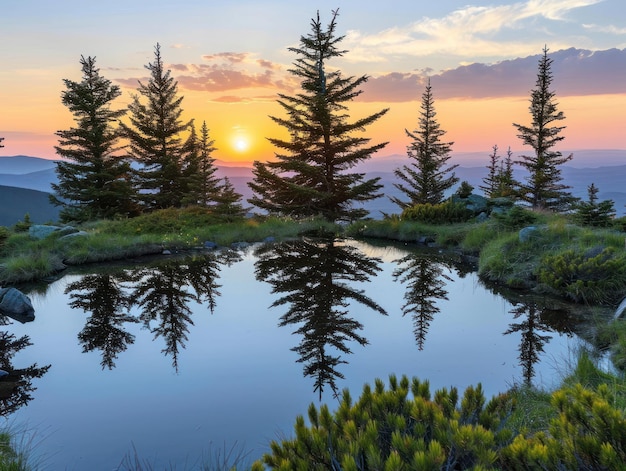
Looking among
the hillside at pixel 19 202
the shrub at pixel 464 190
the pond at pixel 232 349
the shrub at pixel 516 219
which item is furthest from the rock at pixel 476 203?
the hillside at pixel 19 202

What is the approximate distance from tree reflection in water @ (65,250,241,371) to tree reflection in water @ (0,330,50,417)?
0.87 m

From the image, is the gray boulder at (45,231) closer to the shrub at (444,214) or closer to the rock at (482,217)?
the shrub at (444,214)

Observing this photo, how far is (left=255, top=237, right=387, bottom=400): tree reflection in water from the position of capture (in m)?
6.55

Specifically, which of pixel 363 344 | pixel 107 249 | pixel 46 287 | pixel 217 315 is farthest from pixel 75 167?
pixel 363 344

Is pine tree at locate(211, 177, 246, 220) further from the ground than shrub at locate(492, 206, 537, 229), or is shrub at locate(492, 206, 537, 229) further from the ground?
pine tree at locate(211, 177, 246, 220)

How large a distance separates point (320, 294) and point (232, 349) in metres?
3.30

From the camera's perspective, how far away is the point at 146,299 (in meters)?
9.76

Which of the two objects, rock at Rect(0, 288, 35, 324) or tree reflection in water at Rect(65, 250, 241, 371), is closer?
tree reflection in water at Rect(65, 250, 241, 371)

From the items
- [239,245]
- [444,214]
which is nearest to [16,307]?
[239,245]

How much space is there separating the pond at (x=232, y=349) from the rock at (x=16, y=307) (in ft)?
0.82

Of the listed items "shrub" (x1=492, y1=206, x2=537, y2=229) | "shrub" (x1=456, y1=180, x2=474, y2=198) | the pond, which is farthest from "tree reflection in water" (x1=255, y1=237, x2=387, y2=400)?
"shrub" (x1=456, y1=180, x2=474, y2=198)

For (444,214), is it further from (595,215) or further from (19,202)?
(19,202)

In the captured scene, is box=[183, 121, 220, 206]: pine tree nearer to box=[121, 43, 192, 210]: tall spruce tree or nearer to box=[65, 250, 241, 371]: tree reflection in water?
box=[121, 43, 192, 210]: tall spruce tree

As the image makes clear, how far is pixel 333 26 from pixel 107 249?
20055 millimetres
